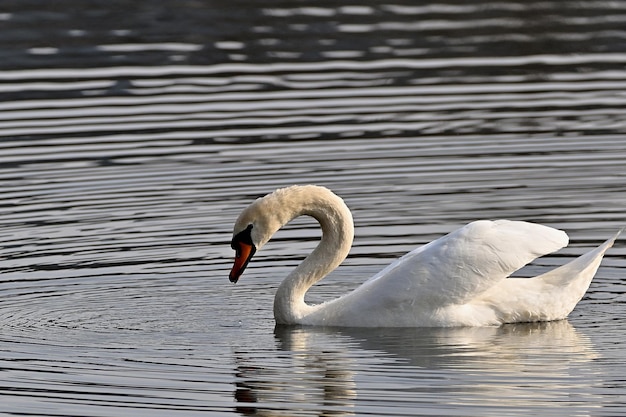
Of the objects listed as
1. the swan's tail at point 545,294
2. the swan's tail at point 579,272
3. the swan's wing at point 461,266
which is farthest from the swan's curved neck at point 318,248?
the swan's tail at point 579,272

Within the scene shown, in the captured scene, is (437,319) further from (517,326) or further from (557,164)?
(557,164)

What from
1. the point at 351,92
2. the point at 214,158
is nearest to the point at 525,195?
the point at 214,158

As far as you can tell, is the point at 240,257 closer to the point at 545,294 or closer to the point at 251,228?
the point at 251,228

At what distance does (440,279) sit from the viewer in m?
12.8

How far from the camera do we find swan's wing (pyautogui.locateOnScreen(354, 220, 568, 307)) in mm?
12820

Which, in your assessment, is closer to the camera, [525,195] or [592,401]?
[592,401]

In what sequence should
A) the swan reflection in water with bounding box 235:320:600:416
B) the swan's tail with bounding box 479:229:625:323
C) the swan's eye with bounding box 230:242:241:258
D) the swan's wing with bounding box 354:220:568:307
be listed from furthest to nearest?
the swan's eye with bounding box 230:242:241:258 → the swan's tail with bounding box 479:229:625:323 → the swan's wing with bounding box 354:220:568:307 → the swan reflection in water with bounding box 235:320:600:416

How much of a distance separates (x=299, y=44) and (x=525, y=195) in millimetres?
9591

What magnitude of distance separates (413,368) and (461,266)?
4.62ft

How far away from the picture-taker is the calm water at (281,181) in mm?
11367

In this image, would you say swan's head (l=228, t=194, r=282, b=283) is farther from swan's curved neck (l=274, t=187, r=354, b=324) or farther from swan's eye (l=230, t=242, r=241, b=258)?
swan's curved neck (l=274, t=187, r=354, b=324)

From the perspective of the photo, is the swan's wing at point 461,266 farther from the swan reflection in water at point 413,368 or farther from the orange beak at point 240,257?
the orange beak at point 240,257

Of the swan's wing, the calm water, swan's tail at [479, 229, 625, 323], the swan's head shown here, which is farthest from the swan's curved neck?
swan's tail at [479, 229, 625, 323]

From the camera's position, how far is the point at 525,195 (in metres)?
16.8
